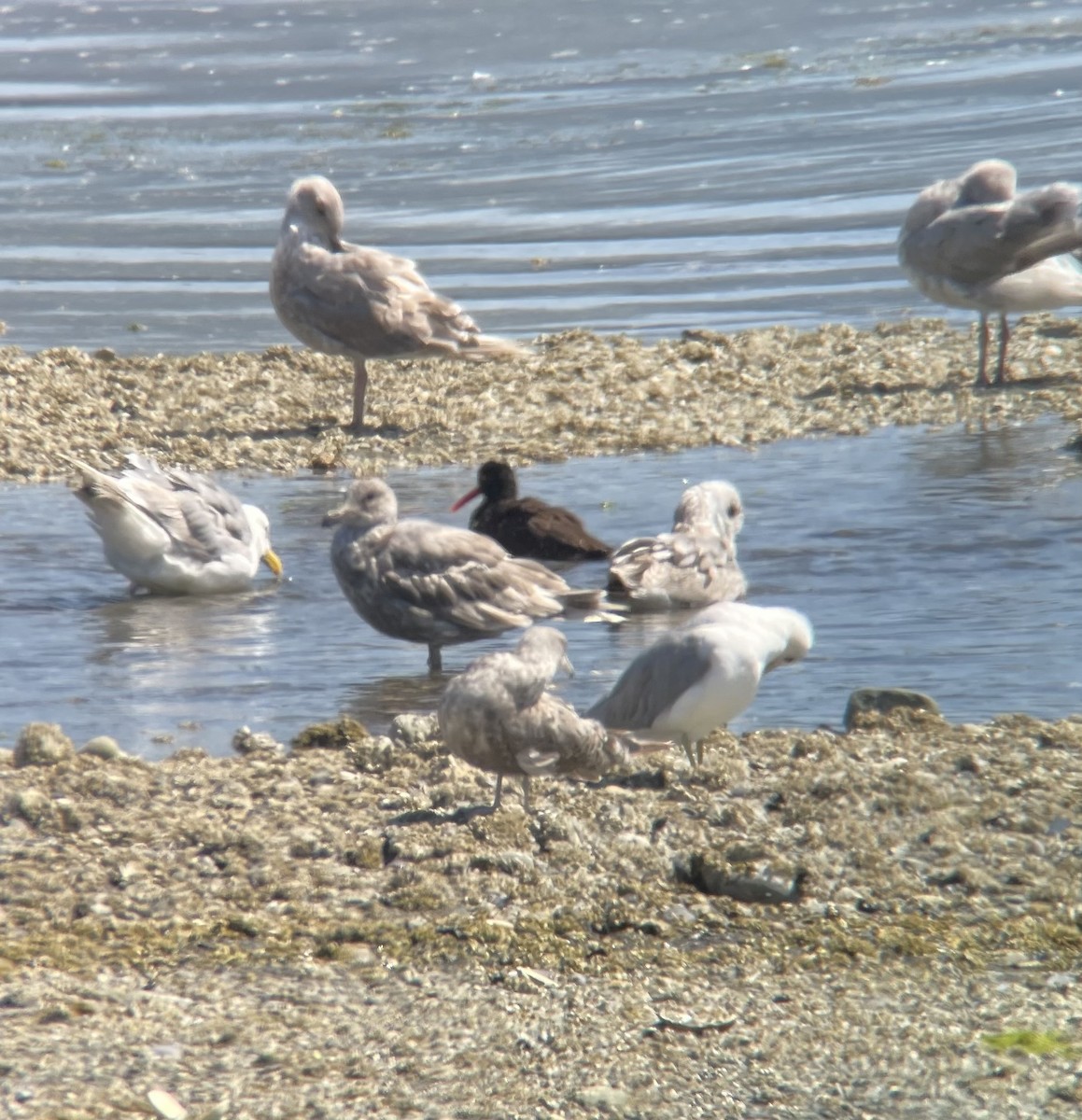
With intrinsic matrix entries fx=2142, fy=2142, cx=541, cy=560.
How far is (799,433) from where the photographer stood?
12.9 metres

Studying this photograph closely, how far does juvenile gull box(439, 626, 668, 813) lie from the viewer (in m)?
6.07

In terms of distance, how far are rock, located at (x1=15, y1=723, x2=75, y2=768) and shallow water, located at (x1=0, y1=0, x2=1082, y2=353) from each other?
9.08m

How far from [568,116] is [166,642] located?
1880 cm

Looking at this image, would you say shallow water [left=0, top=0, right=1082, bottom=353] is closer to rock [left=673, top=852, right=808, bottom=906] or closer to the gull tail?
the gull tail

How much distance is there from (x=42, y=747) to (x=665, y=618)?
3609 mm

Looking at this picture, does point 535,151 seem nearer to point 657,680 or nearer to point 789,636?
point 789,636

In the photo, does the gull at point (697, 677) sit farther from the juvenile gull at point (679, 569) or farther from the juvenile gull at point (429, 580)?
the juvenile gull at point (679, 569)

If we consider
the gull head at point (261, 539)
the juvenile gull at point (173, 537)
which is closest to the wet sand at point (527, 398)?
the gull head at point (261, 539)

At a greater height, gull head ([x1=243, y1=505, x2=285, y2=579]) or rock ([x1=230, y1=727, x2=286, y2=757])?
rock ([x1=230, y1=727, x2=286, y2=757])

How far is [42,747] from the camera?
670 centimetres

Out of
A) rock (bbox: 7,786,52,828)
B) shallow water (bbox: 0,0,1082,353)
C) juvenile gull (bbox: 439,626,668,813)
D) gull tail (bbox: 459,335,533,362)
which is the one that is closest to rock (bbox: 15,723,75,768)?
rock (bbox: 7,786,52,828)

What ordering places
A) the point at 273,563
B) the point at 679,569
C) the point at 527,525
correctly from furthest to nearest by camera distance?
1. the point at 527,525
2. the point at 273,563
3. the point at 679,569

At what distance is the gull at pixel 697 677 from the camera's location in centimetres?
648

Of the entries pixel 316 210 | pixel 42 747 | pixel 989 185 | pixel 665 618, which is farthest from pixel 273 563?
pixel 989 185
